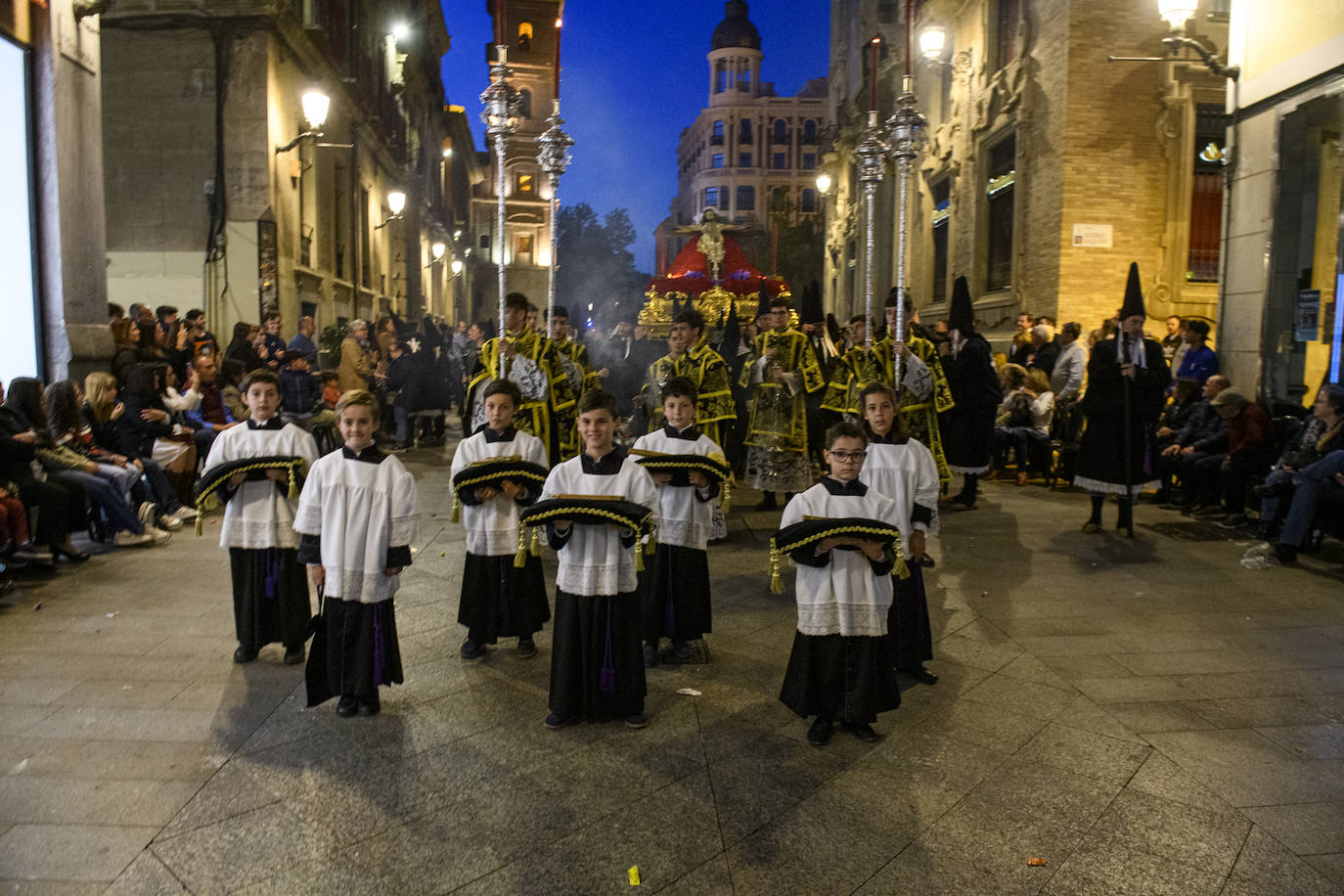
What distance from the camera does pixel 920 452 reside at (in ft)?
17.6

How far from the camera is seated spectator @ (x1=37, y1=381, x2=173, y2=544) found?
→ 8.38 m

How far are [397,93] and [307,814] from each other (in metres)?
31.6

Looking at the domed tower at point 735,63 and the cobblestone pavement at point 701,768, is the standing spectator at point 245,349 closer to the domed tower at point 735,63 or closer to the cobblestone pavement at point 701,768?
the cobblestone pavement at point 701,768

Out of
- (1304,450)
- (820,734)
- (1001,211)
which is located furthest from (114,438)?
(1001,211)

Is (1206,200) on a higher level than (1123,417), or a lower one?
higher

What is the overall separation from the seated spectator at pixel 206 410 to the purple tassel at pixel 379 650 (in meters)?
6.50

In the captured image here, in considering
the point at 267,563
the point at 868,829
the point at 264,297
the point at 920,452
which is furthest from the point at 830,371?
the point at 264,297

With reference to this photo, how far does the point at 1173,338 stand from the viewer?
14172mm

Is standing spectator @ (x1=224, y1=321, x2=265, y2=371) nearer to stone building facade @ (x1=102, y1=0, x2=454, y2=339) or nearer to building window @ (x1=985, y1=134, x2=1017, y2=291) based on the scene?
stone building facade @ (x1=102, y1=0, x2=454, y2=339)

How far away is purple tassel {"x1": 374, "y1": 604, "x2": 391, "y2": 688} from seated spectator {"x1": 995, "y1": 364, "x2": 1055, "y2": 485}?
392 inches

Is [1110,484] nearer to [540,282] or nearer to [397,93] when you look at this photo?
[397,93]

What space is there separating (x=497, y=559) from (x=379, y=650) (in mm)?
1081

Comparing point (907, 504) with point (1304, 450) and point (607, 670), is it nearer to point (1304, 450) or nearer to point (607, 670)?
point (607, 670)

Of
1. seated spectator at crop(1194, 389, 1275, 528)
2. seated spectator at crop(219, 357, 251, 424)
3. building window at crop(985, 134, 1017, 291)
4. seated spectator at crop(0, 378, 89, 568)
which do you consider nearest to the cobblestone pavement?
seated spectator at crop(0, 378, 89, 568)
